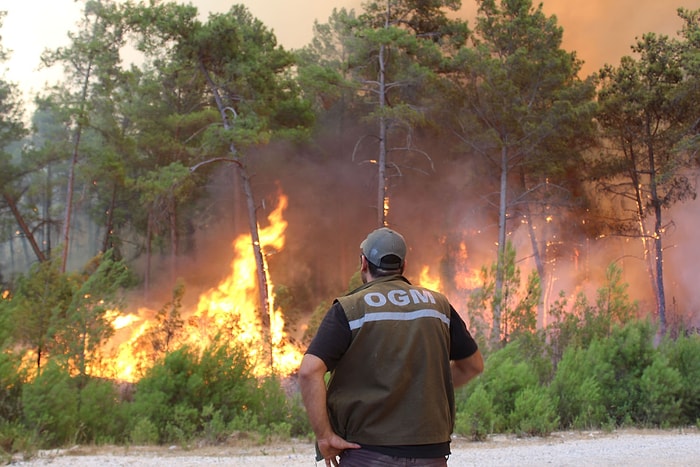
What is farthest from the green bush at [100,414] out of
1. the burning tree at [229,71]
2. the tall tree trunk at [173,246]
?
the tall tree trunk at [173,246]

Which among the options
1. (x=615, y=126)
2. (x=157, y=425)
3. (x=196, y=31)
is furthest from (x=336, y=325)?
(x=615, y=126)

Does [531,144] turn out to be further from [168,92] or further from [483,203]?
[168,92]

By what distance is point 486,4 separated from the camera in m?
25.7

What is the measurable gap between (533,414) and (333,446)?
8.06m

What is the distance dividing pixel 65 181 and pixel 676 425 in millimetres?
29578

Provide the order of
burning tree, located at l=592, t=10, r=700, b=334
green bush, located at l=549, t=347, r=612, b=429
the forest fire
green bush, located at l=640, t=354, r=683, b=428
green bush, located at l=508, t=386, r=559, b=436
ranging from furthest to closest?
1. burning tree, located at l=592, t=10, r=700, b=334
2. the forest fire
3. green bush, located at l=640, t=354, r=683, b=428
4. green bush, located at l=549, t=347, r=612, b=429
5. green bush, located at l=508, t=386, r=559, b=436

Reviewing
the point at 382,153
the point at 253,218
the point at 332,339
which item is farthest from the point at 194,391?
the point at 382,153

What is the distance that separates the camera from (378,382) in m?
3.33

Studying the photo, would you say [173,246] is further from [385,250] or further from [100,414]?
[385,250]

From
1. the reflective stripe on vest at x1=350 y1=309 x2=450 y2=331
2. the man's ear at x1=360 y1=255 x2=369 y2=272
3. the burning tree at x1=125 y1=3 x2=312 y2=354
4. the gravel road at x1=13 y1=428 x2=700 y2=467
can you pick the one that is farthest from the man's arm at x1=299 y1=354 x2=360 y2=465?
the burning tree at x1=125 y1=3 x2=312 y2=354

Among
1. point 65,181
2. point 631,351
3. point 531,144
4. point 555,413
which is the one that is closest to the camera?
point 555,413

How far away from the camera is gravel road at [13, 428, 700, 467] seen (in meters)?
8.31

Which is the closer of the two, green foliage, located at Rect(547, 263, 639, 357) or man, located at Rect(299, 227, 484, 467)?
man, located at Rect(299, 227, 484, 467)

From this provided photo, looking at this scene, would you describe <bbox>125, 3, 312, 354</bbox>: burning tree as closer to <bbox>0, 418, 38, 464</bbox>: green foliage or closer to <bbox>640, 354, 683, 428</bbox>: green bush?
<bbox>0, 418, 38, 464</bbox>: green foliage
